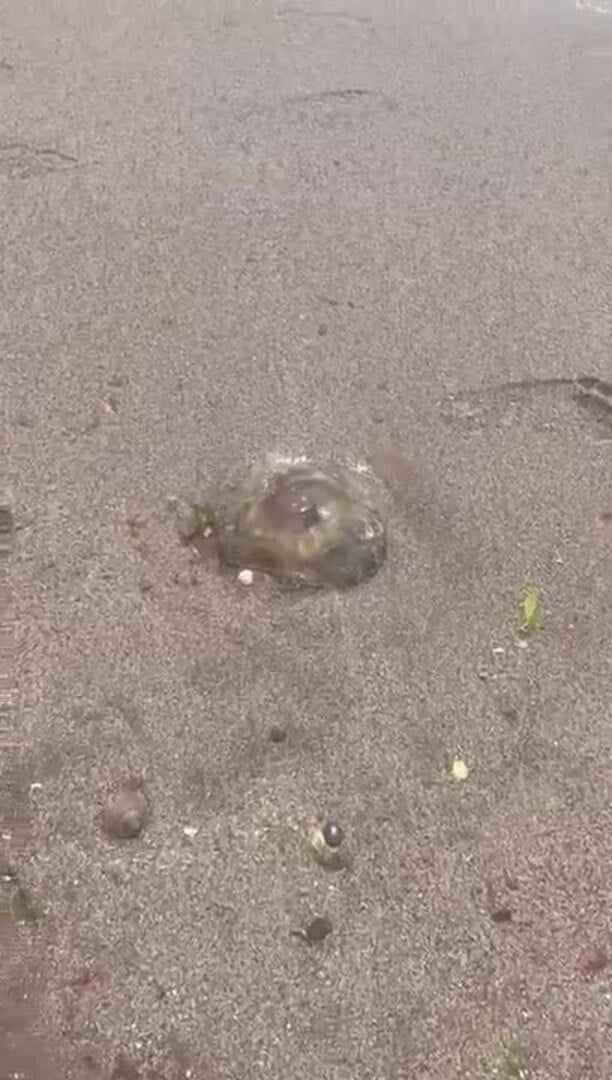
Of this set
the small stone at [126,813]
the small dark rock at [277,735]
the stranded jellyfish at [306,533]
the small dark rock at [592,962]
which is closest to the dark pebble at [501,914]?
the small dark rock at [592,962]

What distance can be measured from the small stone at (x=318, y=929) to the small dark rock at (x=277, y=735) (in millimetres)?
341

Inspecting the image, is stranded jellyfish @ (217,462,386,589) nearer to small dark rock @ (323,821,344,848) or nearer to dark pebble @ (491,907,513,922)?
small dark rock @ (323,821,344,848)

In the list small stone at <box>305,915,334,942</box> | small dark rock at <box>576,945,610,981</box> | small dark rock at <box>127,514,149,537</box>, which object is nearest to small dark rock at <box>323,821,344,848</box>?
small stone at <box>305,915,334,942</box>

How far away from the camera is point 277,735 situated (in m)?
2.27

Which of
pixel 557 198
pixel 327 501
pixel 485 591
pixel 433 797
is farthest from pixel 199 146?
pixel 433 797

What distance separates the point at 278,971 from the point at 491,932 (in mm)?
333

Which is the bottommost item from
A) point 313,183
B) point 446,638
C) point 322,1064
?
point 322,1064

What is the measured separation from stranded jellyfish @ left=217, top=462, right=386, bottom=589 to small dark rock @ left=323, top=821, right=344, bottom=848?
20.1 inches

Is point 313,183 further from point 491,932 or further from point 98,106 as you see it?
point 491,932

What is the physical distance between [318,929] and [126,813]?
367 millimetres

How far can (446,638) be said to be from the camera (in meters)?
2.44

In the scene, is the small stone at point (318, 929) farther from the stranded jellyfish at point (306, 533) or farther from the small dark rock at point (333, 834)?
the stranded jellyfish at point (306, 533)

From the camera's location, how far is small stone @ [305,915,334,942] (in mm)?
2006

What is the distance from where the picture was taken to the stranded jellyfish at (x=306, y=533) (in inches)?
98.0
